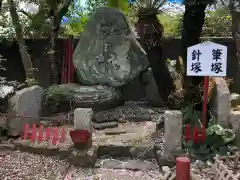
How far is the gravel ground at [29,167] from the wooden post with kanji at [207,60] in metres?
2.32

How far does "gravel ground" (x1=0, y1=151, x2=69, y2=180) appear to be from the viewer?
454cm

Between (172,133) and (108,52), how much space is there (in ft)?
11.5

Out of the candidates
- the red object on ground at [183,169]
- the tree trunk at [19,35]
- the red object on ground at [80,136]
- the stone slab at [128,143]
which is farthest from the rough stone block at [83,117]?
the tree trunk at [19,35]

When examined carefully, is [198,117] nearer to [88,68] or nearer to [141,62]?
[141,62]

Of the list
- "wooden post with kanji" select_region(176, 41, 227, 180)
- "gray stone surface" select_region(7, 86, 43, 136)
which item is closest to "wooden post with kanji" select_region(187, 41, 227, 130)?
"wooden post with kanji" select_region(176, 41, 227, 180)

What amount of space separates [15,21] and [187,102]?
4573mm

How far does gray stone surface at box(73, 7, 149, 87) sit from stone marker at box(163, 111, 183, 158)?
283 cm

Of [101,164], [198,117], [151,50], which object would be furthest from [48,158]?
[151,50]

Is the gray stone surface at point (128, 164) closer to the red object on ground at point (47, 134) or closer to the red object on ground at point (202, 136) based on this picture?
the red object on ground at point (202, 136)

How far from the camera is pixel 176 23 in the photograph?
10016 mm

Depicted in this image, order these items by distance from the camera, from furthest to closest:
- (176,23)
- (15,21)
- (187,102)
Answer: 1. (176,23)
2. (15,21)
3. (187,102)

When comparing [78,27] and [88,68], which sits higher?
[78,27]

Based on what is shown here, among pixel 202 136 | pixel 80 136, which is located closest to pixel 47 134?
pixel 80 136

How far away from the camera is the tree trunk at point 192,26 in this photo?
623 centimetres
